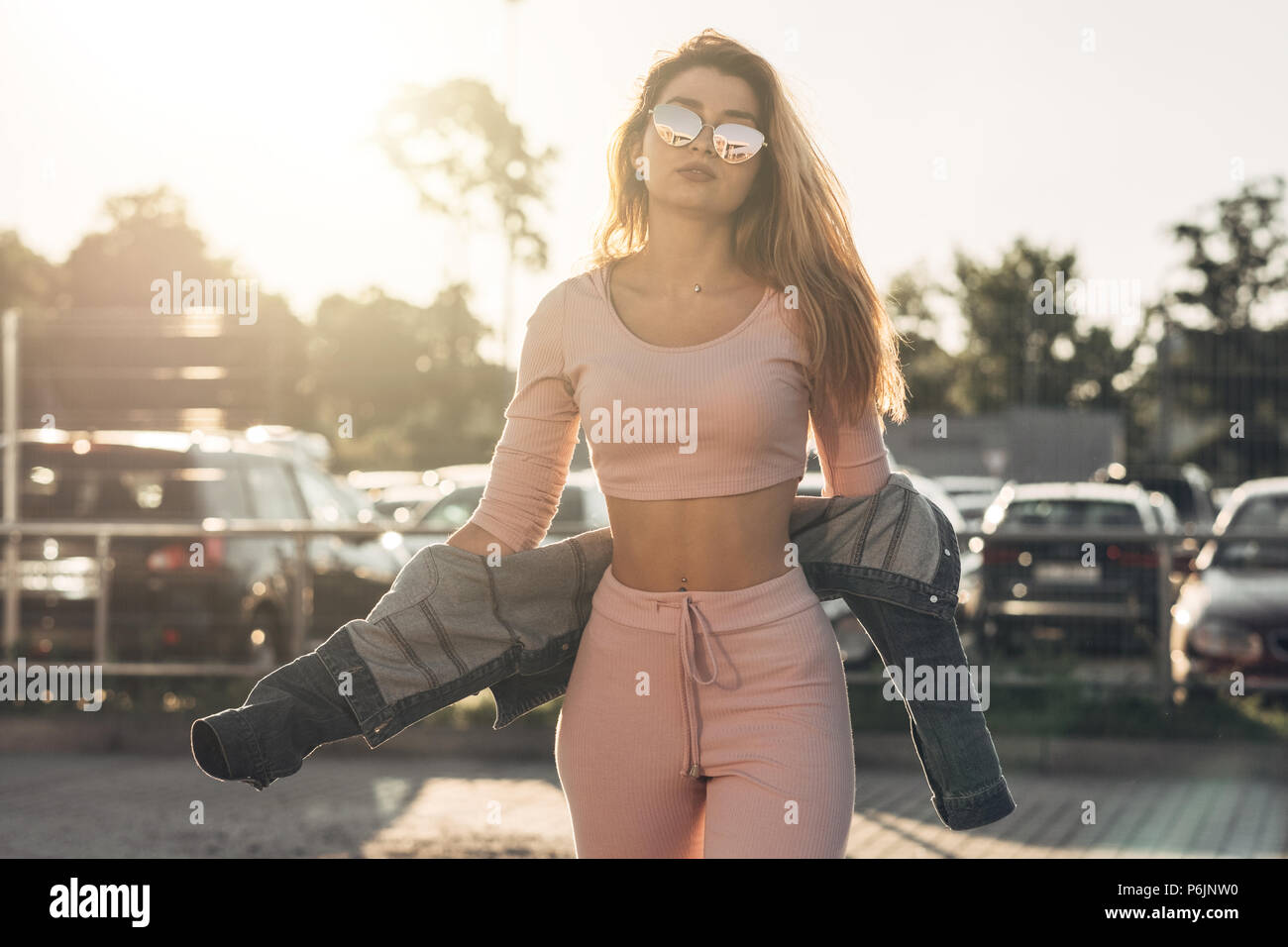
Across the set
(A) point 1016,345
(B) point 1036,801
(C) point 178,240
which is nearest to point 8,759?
(B) point 1036,801

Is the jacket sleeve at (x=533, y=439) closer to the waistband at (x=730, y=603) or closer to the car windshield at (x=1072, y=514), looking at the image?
the waistband at (x=730, y=603)

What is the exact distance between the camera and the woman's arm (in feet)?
10.3

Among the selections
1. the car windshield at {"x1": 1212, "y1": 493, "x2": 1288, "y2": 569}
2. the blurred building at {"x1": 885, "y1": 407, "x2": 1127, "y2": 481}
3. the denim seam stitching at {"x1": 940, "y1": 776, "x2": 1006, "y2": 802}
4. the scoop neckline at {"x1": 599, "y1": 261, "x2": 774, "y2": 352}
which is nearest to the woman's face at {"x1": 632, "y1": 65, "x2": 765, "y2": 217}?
the scoop neckline at {"x1": 599, "y1": 261, "x2": 774, "y2": 352}

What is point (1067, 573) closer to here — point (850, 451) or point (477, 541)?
point (850, 451)

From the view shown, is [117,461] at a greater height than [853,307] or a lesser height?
lesser

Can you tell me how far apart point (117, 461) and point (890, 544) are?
942 cm

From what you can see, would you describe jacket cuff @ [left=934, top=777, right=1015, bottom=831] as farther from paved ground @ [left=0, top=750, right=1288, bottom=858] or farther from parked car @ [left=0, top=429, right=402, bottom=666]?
parked car @ [left=0, top=429, right=402, bottom=666]

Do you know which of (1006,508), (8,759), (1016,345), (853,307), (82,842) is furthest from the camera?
(1016,345)

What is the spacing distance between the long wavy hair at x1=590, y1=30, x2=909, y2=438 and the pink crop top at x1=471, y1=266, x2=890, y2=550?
53 mm

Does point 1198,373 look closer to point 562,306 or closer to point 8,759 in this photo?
point 8,759

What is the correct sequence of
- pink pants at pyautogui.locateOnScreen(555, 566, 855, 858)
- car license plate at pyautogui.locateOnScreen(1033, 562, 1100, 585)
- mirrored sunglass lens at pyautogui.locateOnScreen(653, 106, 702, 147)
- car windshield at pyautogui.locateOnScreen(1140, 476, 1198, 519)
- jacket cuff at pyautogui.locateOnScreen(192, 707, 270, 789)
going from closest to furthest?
jacket cuff at pyautogui.locateOnScreen(192, 707, 270, 789), pink pants at pyautogui.locateOnScreen(555, 566, 855, 858), mirrored sunglass lens at pyautogui.locateOnScreen(653, 106, 702, 147), car license plate at pyautogui.locateOnScreen(1033, 562, 1100, 585), car windshield at pyautogui.locateOnScreen(1140, 476, 1198, 519)

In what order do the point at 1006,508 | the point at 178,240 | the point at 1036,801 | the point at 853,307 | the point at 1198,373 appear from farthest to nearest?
the point at 178,240 → the point at 1198,373 → the point at 1006,508 → the point at 1036,801 → the point at 853,307

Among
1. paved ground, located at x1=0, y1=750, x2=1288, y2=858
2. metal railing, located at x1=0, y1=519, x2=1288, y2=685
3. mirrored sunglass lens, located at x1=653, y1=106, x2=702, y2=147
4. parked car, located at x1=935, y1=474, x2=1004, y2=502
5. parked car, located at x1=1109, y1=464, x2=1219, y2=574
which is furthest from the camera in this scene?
parked car, located at x1=935, y1=474, x2=1004, y2=502

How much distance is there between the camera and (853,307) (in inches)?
122
